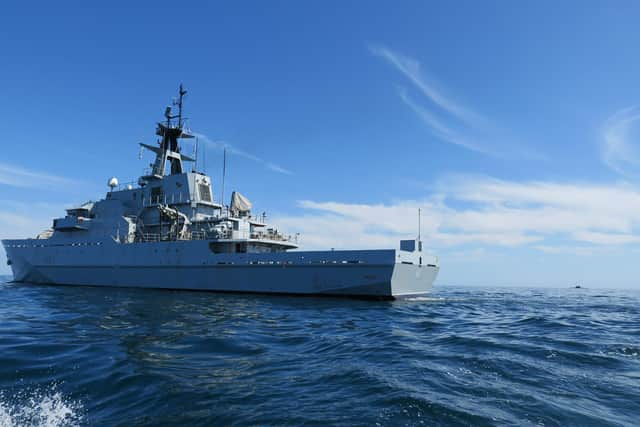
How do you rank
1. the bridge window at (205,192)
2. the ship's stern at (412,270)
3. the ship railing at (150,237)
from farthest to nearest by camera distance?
1. the bridge window at (205,192)
2. the ship railing at (150,237)
3. the ship's stern at (412,270)

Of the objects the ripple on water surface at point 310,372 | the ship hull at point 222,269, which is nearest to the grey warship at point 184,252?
the ship hull at point 222,269

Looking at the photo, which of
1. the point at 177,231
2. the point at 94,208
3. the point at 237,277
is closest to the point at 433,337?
the point at 237,277

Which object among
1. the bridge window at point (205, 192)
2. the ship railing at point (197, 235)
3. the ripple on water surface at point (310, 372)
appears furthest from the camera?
the bridge window at point (205, 192)

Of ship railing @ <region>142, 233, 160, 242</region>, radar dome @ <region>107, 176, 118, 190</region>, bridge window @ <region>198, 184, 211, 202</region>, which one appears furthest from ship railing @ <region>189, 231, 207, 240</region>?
radar dome @ <region>107, 176, 118, 190</region>

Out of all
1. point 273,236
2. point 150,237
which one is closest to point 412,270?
point 273,236

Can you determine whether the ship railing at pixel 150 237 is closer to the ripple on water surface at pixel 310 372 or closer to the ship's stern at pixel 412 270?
the ripple on water surface at pixel 310 372

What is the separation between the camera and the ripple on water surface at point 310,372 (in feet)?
17.6

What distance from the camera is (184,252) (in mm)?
25922

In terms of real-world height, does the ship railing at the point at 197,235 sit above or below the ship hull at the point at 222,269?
above

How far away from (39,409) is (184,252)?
20.9 metres

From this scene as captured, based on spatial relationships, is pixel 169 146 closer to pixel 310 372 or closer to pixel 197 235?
pixel 197 235

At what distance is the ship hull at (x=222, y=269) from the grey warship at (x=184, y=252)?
6 centimetres

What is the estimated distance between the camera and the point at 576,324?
14469 mm

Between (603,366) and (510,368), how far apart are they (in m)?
2.06
